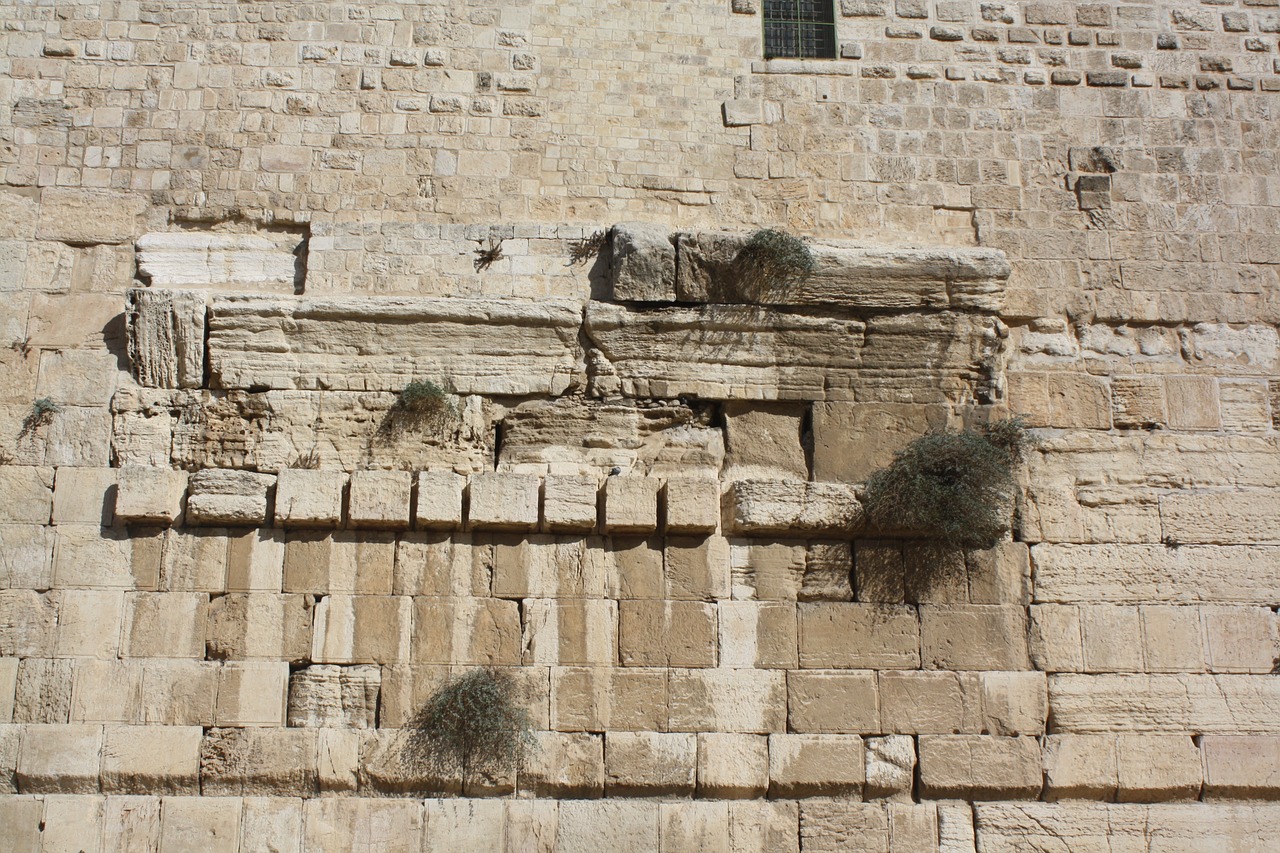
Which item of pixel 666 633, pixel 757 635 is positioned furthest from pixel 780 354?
pixel 666 633

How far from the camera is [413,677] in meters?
5.54

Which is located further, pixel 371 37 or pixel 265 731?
pixel 371 37

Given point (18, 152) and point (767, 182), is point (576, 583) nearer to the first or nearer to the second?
point (767, 182)

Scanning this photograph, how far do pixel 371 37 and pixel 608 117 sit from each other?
149 centimetres

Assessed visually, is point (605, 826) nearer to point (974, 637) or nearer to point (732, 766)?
point (732, 766)

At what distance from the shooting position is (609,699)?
18.2ft

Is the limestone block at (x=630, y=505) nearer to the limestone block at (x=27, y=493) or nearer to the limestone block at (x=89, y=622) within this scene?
the limestone block at (x=89, y=622)

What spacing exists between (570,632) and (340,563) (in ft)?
4.03

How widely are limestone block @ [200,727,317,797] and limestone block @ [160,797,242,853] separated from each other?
0.06 m

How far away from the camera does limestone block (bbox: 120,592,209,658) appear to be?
553cm

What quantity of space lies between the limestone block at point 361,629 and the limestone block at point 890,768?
6.33ft

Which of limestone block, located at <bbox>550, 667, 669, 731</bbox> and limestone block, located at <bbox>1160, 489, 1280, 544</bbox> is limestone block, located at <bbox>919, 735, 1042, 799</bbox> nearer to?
limestone block, located at <bbox>550, 667, 669, 731</bbox>

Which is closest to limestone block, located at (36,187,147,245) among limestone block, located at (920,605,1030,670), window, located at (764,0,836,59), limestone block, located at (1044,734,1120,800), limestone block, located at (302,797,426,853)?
limestone block, located at (302,797,426,853)

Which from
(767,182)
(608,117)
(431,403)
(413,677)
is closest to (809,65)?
(767,182)
